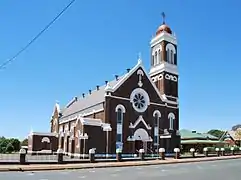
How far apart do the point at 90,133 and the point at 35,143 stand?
17661 millimetres

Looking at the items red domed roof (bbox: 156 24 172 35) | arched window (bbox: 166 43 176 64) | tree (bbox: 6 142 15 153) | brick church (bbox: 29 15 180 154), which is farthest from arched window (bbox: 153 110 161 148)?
tree (bbox: 6 142 15 153)

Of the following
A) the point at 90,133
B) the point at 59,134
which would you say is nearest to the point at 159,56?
the point at 90,133

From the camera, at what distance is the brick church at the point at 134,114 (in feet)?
143

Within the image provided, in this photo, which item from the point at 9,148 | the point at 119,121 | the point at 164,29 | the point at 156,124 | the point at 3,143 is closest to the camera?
the point at 119,121

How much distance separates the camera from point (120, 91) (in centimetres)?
4631

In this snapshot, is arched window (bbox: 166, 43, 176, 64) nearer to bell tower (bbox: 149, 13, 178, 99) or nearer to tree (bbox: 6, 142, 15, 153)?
bell tower (bbox: 149, 13, 178, 99)

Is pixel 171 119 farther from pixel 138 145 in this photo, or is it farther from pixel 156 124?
pixel 138 145

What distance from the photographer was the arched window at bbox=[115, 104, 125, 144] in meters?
45.0

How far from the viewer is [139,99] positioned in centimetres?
4856

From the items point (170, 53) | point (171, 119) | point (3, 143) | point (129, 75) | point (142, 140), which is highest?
point (170, 53)

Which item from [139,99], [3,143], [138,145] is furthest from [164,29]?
[3,143]

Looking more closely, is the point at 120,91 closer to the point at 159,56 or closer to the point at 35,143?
the point at 159,56

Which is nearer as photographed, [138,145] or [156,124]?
[138,145]

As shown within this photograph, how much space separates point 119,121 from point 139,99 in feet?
17.4
